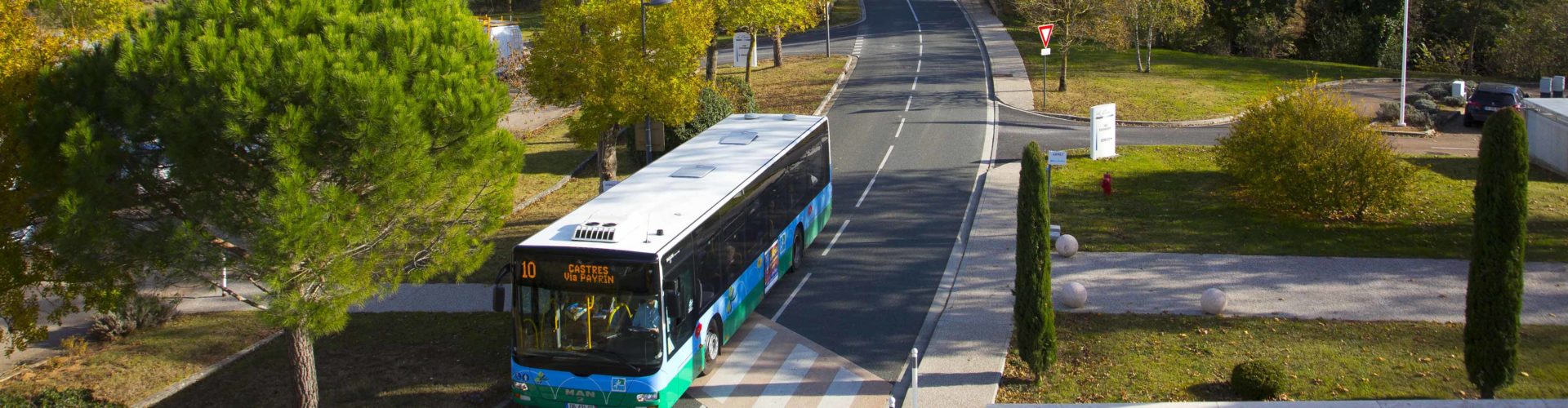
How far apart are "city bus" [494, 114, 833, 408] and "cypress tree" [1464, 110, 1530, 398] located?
30.3 feet

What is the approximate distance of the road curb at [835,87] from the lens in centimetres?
3597

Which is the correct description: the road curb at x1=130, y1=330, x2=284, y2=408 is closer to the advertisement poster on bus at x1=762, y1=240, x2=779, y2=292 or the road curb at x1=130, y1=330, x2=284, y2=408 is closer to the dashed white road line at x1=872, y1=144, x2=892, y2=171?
the advertisement poster on bus at x1=762, y1=240, x2=779, y2=292

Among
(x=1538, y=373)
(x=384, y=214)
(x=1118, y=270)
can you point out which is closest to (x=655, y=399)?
(x=384, y=214)

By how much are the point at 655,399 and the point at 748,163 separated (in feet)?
19.5

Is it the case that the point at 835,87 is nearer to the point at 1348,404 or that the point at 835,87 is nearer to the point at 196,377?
the point at 196,377

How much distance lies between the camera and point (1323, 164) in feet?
68.8

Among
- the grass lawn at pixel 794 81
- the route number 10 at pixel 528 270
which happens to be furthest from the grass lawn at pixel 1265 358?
the grass lawn at pixel 794 81

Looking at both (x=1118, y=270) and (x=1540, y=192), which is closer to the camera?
(x=1118, y=270)

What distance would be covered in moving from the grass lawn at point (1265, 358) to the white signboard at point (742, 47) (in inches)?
954

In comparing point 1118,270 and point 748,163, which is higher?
point 748,163

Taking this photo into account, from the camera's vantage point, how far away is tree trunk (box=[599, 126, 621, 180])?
24.9 m

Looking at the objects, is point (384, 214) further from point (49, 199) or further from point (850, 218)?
point (850, 218)

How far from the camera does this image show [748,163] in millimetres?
17484

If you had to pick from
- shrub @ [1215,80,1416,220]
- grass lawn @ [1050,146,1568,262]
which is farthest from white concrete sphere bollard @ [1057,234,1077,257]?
shrub @ [1215,80,1416,220]
